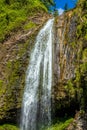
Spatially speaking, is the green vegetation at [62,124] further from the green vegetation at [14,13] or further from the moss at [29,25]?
the green vegetation at [14,13]

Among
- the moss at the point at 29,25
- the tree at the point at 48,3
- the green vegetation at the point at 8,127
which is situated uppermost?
the tree at the point at 48,3

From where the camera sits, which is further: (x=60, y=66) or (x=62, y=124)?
(x=60, y=66)

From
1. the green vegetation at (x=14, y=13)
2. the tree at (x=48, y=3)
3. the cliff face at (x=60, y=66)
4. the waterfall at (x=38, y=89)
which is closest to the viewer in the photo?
the cliff face at (x=60, y=66)

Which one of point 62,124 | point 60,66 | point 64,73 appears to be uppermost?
point 60,66

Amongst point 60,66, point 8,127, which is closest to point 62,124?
point 60,66

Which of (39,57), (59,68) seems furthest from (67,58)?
(39,57)

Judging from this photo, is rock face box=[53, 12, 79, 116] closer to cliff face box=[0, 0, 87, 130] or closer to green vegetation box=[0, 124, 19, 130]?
cliff face box=[0, 0, 87, 130]

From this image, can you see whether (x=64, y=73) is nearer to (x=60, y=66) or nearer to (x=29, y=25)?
(x=60, y=66)

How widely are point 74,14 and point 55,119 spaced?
17.2 feet

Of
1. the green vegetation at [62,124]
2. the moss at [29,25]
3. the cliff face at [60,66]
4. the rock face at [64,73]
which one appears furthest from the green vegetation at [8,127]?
the moss at [29,25]

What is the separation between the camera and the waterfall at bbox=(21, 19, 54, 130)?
1902 cm

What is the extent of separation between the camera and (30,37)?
21.7 metres

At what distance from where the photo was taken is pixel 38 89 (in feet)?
63.9

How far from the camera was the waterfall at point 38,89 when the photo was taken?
19016 millimetres
